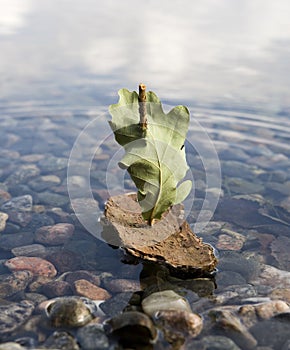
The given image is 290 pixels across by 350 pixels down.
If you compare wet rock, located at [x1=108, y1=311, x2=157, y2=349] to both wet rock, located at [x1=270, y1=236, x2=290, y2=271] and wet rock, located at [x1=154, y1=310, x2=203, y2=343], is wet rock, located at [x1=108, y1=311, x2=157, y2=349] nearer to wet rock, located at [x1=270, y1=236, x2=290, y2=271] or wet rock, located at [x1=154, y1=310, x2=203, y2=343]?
wet rock, located at [x1=154, y1=310, x2=203, y2=343]

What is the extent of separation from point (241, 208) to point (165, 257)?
6.25 ft

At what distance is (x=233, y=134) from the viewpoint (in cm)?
784

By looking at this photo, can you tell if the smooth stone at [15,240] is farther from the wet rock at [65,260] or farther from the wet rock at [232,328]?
the wet rock at [232,328]

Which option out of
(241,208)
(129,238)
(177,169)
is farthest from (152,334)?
(241,208)

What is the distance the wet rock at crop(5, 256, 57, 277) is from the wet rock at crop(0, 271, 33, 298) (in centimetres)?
8

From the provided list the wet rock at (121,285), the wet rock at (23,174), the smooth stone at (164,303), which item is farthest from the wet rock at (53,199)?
the smooth stone at (164,303)

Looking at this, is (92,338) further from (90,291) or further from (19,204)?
(19,204)

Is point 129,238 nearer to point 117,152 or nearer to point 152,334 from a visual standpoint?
point 152,334

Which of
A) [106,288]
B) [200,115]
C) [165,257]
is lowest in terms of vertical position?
[106,288]

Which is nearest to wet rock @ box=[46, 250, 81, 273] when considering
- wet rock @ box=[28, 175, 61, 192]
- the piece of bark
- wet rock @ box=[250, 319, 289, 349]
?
the piece of bark

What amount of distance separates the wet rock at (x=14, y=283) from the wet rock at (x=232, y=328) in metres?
1.69

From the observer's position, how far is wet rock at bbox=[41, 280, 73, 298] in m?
3.81

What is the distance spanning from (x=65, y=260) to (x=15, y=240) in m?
0.69

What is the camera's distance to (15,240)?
4.68 metres
